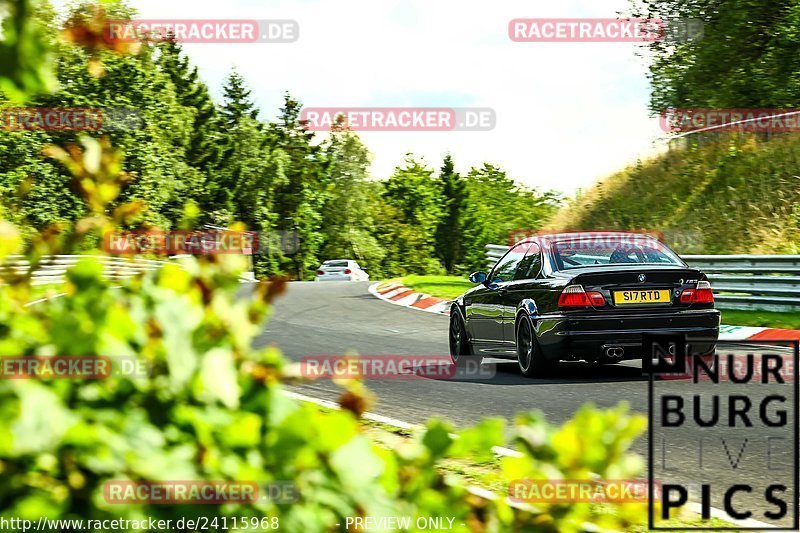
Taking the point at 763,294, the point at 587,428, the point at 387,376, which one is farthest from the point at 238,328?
the point at 763,294

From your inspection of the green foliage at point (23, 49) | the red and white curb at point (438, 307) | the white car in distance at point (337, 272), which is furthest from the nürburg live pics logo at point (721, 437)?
the white car in distance at point (337, 272)

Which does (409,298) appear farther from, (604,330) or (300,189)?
(300,189)

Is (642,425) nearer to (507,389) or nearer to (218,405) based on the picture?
(218,405)

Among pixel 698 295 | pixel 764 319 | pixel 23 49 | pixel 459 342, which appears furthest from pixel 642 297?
pixel 23 49

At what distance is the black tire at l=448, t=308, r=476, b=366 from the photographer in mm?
12555

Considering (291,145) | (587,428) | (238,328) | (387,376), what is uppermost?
(291,145)

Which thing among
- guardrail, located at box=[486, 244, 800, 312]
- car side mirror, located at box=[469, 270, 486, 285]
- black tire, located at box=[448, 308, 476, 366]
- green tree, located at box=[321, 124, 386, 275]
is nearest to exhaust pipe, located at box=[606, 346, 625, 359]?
car side mirror, located at box=[469, 270, 486, 285]

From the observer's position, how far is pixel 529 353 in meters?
10.5

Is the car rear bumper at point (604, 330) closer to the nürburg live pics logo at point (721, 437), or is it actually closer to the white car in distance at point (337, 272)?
the nürburg live pics logo at point (721, 437)

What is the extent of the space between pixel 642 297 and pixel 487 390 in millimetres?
1757

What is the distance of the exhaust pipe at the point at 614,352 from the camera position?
9977 mm

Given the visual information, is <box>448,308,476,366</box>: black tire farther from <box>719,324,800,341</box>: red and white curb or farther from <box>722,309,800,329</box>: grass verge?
<box>722,309,800,329</box>: grass verge

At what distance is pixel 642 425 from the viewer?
184 cm

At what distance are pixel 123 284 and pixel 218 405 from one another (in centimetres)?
48
